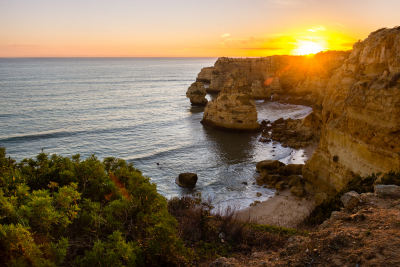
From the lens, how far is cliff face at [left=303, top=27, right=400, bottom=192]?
45.4 feet

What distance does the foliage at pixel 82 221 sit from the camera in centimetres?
568

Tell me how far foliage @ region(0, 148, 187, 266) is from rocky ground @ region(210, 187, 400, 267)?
2.51m

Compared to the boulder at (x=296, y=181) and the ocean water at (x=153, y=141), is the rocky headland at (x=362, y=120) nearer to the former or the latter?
the boulder at (x=296, y=181)

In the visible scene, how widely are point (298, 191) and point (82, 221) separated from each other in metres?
17.6

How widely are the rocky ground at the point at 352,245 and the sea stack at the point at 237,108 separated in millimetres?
31436

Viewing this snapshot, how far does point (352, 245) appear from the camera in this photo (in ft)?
23.4

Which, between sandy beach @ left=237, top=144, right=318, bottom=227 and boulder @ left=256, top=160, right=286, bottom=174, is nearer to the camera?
sandy beach @ left=237, top=144, right=318, bottom=227

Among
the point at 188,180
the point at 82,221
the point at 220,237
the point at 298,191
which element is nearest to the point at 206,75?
the point at 188,180

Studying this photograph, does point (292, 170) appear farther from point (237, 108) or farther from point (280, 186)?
point (237, 108)

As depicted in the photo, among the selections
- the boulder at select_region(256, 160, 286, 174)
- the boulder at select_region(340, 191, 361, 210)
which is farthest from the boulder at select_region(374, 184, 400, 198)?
the boulder at select_region(256, 160, 286, 174)

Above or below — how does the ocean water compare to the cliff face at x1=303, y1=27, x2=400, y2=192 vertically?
below

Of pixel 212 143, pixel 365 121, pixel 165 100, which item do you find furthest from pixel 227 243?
pixel 165 100

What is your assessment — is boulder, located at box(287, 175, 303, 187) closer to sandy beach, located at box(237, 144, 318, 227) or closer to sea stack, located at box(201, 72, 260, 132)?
sandy beach, located at box(237, 144, 318, 227)

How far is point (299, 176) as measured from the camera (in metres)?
23.3
